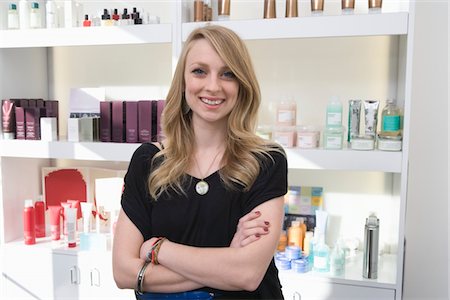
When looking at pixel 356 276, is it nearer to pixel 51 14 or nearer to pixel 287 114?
pixel 287 114

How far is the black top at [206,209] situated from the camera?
3.69ft

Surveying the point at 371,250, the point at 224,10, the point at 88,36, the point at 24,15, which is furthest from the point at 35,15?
the point at 371,250

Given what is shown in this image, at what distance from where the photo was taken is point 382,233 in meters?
2.09

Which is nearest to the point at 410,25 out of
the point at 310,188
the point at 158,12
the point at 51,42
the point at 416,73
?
the point at 416,73

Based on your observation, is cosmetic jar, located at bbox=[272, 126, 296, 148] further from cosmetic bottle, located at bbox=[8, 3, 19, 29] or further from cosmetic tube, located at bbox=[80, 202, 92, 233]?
cosmetic bottle, located at bbox=[8, 3, 19, 29]

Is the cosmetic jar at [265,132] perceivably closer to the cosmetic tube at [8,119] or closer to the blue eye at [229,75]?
the blue eye at [229,75]

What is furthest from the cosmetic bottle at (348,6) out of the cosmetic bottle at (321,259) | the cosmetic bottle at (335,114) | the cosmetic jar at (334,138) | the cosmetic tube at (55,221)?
the cosmetic tube at (55,221)

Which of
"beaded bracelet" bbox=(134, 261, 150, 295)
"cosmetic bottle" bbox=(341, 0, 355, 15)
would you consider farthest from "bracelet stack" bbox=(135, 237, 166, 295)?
"cosmetic bottle" bbox=(341, 0, 355, 15)

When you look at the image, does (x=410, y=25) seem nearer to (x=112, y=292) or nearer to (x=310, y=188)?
(x=310, y=188)

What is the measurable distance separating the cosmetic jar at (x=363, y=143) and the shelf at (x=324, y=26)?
1.24ft

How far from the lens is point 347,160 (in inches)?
68.4

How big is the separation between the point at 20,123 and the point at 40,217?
0.47 metres

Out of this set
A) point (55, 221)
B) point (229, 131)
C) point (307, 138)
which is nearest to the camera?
point (229, 131)

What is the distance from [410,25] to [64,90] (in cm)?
168
